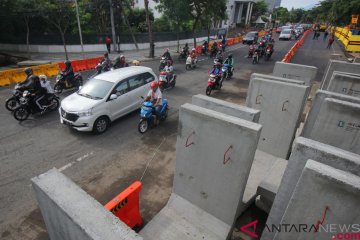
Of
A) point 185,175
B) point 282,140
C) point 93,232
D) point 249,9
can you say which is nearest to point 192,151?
point 185,175

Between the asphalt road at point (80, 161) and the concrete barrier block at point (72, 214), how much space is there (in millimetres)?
2366

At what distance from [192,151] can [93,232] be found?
8.31ft

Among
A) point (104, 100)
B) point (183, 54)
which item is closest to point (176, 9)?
point (183, 54)

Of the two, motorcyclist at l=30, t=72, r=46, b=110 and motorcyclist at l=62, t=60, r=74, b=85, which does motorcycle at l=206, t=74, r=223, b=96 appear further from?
motorcyclist at l=30, t=72, r=46, b=110

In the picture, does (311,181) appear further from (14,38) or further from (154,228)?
(14,38)

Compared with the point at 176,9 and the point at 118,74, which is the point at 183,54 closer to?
the point at 176,9

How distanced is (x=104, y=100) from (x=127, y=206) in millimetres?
4737

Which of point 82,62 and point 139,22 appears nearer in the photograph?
point 82,62

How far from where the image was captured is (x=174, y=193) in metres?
5.21

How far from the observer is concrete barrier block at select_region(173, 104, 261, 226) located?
12.4 feet

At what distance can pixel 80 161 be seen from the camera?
6.70 m

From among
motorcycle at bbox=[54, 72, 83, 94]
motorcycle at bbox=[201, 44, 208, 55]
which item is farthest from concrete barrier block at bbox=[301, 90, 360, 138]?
motorcycle at bbox=[201, 44, 208, 55]

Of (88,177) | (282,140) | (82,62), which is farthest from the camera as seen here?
(82,62)

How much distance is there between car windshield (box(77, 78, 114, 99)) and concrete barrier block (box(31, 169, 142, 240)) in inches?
216
